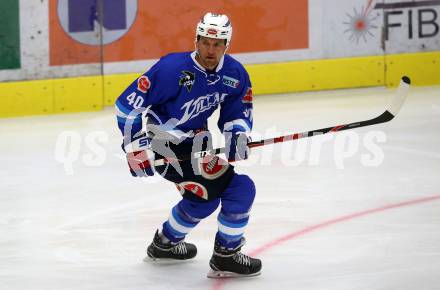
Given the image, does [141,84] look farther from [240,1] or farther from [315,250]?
[240,1]

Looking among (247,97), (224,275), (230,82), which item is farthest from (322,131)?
(224,275)

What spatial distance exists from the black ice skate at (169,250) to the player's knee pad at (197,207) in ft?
0.68

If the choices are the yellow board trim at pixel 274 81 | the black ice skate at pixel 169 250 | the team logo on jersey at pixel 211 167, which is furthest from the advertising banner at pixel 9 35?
the team logo on jersey at pixel 211 167

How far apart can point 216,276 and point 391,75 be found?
203 inches

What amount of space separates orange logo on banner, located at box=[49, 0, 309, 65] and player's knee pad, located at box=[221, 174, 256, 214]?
14.3ft

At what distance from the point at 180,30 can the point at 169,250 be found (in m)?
4.34

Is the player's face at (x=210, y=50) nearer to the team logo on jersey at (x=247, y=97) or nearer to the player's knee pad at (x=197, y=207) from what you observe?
the team logo on jersey at (x=247, y=97)

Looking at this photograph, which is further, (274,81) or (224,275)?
(274,81)

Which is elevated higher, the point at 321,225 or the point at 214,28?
the point at 214,28

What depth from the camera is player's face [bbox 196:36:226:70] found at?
14.8 feet

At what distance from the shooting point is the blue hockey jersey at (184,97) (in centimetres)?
453

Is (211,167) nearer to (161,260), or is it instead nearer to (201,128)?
(201,128)

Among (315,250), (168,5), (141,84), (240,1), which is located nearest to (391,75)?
(240,1)

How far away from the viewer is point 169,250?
4863mm
